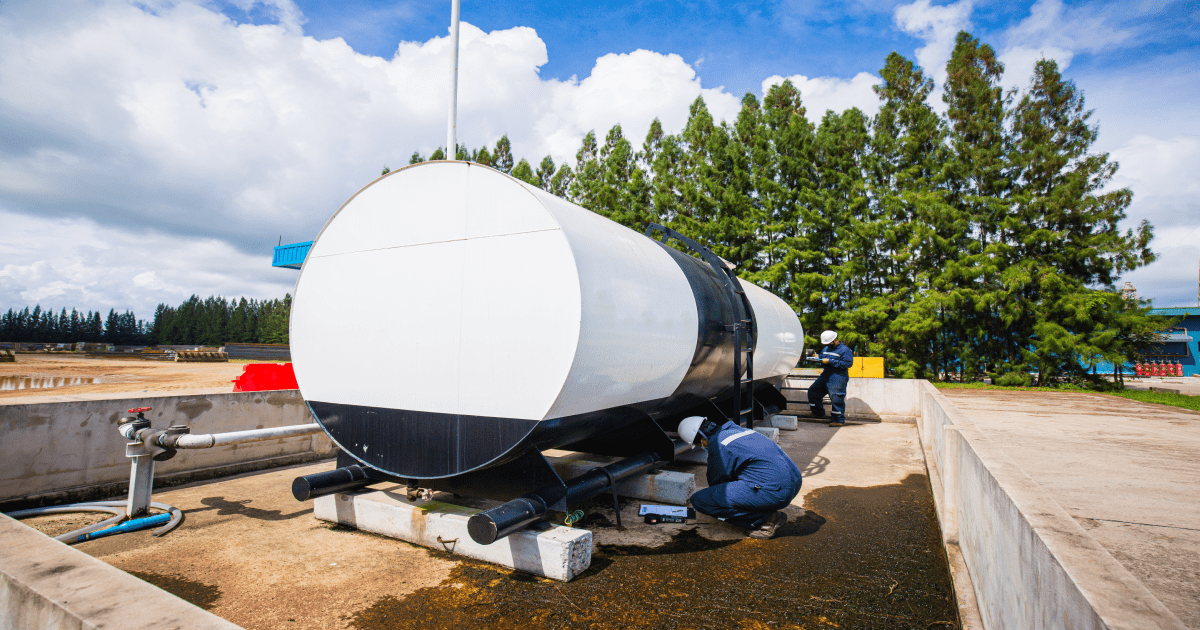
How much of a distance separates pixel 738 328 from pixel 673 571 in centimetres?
338

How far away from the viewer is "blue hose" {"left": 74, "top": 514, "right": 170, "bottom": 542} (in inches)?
171

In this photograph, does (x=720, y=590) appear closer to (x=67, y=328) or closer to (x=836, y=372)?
(x=836, y=372)

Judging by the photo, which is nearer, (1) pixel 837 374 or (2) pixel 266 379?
(2) pixel 266 379

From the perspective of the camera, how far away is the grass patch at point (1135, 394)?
14.7m

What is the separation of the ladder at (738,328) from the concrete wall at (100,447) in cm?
547

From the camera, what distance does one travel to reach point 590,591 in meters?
3.60

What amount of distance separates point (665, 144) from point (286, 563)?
24.1m

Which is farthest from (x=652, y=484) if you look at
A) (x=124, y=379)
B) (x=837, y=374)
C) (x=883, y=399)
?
(x=124, y=379)

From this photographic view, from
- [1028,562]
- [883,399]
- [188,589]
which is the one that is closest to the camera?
[1028,562]

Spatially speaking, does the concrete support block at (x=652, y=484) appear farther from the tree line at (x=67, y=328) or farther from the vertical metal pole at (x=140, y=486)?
the tree line at (x=67, y=328)

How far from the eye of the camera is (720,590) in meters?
3.62

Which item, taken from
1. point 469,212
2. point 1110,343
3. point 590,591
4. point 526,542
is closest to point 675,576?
point 590,591

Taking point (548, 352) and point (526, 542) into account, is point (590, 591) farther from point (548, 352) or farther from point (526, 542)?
point (548, 352)

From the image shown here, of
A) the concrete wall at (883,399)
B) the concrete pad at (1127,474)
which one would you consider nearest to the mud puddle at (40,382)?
the concrete wall at (883,399)
